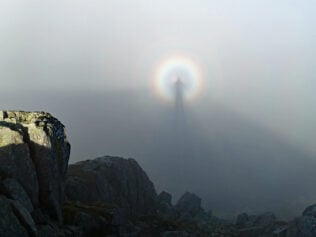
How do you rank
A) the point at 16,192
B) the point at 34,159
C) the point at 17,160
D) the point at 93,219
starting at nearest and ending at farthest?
the point at 16,192
the point at 17,160
the point at 34,159
the point at 93,219

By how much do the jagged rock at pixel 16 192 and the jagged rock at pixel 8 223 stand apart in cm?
852

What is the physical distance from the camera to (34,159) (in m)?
98.6

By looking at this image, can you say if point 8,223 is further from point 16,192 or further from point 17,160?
point 17,160

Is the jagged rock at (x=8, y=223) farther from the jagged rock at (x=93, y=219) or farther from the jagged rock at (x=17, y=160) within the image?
the jagged rock at (x=93, y=219)

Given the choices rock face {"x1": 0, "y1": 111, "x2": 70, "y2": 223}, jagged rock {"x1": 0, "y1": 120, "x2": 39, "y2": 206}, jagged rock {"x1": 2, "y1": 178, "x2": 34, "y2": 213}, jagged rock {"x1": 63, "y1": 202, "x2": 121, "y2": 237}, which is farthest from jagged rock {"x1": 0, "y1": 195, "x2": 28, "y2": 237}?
jagged rock {"x1": 63, "y1": 202, "x2": 121, "y2": 237}

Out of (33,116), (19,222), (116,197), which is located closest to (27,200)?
(19,222)

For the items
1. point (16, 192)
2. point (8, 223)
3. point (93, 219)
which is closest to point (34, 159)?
point (16, 192)

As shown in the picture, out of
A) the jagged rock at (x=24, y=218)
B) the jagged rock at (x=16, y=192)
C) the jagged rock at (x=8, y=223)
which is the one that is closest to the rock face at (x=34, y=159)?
the jagged rock at (x=16, y=192)

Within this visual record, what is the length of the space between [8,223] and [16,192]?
42.8 ft

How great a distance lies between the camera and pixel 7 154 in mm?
90312

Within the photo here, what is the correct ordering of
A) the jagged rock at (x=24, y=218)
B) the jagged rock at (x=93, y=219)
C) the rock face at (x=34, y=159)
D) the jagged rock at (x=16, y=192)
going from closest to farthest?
the jagged rock at (x=24, y=218) < the jagged rock at (x=16, y=192) < the rock face at (x=34, y=159) < the jagged rock at (x=93, y=219)

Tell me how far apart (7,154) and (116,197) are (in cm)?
10437

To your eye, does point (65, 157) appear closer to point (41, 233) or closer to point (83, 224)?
point (83, 224)

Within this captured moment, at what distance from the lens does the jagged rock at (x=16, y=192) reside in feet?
274
